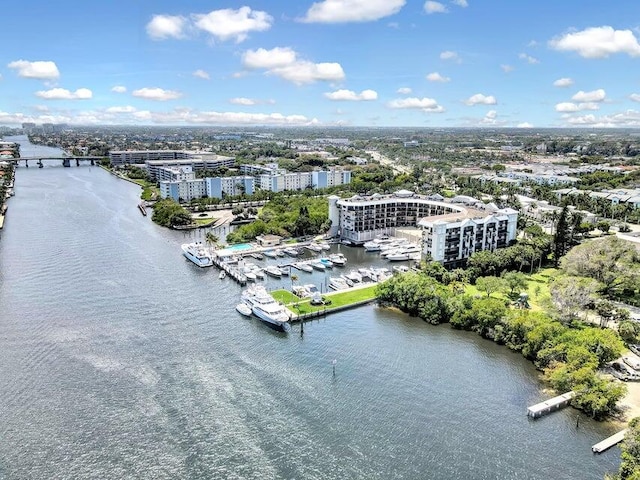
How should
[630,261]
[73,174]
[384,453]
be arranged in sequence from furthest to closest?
[73,174] < [630,261] < [384,453]

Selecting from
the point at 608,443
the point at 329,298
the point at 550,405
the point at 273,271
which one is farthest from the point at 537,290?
the point at 273,271

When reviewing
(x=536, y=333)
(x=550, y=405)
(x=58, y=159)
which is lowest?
(x=550, y=405)

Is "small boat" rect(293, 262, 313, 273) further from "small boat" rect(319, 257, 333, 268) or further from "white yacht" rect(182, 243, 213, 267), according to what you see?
"white yacht" rect(182, 243, 213, 267)

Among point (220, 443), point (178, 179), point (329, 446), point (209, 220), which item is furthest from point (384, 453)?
point (178, 179)

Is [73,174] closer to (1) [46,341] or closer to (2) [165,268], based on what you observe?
(2) [165,268]

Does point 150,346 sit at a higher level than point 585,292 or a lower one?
lower

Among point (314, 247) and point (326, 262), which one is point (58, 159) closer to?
point (314, 247)
